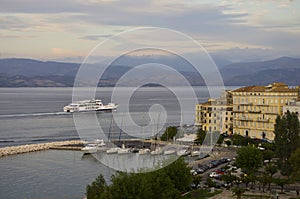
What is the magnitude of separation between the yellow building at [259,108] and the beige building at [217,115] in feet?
1.82

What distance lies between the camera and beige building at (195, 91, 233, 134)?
2655cm

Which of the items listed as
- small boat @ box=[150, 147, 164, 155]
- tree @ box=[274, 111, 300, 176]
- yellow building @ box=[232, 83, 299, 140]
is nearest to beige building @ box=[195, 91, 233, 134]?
yellow building @ box=[232, 83, 299, 140]

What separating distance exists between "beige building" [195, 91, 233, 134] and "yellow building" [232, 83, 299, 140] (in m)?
0.55

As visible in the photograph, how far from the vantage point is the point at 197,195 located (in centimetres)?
1283

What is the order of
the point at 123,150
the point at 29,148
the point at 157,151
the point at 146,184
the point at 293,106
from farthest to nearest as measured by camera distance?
the point at 29,148 < the point at 123,150 < the point at 293,106 < the point at 157,151 < the point at 146,184

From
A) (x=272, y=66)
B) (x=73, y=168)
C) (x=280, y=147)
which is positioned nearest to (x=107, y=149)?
(x=73, y=168)

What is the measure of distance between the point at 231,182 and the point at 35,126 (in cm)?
2824

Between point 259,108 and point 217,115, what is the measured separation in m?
2.64

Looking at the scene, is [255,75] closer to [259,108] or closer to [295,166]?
[259,108]

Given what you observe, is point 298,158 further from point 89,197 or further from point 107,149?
point 107,149

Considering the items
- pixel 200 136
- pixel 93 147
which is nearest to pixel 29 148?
pixel 93 147

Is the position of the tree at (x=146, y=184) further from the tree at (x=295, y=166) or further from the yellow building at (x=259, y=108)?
the yellow building at (x=259, y=108)

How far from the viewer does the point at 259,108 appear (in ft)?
82.6

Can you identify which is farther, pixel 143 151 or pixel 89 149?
pixel 89 149
